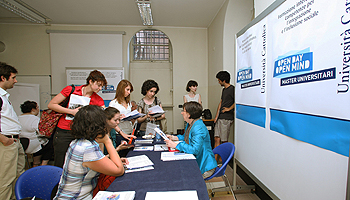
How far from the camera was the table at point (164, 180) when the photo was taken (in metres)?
1.10

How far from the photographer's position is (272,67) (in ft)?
4.97

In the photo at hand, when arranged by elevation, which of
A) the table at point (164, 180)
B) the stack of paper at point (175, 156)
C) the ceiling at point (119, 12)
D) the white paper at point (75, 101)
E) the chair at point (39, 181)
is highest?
the ceiling at point (119, 12)

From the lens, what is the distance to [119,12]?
4.27 m

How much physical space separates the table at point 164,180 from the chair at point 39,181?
58 centimetres

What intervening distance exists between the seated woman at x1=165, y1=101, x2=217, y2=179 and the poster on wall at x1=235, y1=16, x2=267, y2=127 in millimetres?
570

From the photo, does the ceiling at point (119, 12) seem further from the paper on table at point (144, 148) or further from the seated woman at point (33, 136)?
the paper on table at point (144, 148)

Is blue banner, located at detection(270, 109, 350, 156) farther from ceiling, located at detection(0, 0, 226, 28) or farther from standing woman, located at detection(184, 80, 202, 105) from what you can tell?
ceiling, located at detection(0, 0, 226, 28)

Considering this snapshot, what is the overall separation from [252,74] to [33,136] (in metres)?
3.57

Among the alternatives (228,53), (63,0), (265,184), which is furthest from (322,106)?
(63,0)

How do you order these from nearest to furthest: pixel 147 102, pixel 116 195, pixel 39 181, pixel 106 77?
1. pixel 116 195
2. pixel 39 181
3. pixel 147 102
4. pixel 106 77

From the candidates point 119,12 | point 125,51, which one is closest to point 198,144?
point 119,12

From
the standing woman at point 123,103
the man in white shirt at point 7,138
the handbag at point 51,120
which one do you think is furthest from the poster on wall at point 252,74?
the man in white shirt at point 7,138

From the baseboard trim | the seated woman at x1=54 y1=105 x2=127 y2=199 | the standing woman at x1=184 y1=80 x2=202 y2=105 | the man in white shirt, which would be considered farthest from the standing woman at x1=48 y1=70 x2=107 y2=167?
the standing woman at x1=184 y1=80 x2=202 y2=105

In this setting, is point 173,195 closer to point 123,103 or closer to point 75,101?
point 75,101
